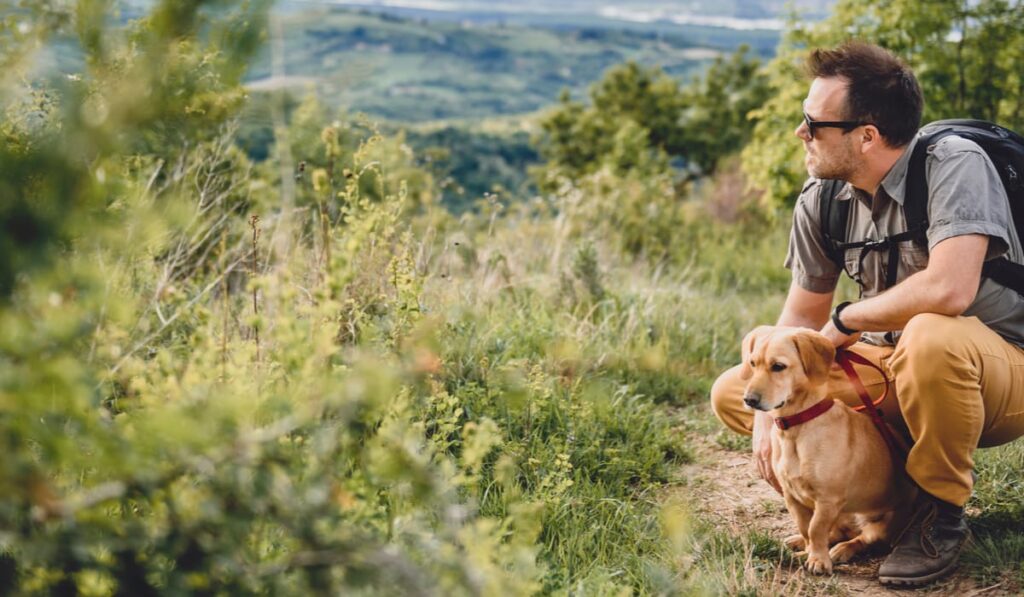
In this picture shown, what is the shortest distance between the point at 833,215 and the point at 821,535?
1325 mm

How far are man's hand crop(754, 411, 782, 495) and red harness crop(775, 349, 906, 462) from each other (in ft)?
0.93

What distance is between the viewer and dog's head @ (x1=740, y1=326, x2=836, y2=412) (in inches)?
115

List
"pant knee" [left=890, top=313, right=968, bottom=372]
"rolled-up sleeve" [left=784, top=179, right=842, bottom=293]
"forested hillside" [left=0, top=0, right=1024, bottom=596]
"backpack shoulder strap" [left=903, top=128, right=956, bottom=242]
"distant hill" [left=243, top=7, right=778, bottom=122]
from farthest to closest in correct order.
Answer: "distant hill" [left=243, top=7, right=778, bottom=122] → "rolled-up sleeve" [left=784, top=179, right=842, bottom=293] → "backpack shoulder strap" [left=903, top=128, right=956, bottom=242] → "pant knee" [left=890, top=313, right=968, bottom=372] → "forested hillside" [left=0, top=0, right=1024, bottom=596]

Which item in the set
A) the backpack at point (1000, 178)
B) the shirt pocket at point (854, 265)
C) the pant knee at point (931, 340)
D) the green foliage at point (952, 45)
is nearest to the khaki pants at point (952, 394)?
the pant knee at point (931, 340)

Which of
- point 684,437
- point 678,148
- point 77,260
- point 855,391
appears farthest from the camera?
point 678,148

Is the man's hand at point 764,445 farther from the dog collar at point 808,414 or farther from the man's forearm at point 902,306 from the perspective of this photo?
the man's forearm at point 902,306

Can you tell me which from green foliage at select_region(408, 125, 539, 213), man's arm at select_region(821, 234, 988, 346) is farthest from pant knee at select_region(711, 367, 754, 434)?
green foliage at select_region(408, 125, 539, 213)

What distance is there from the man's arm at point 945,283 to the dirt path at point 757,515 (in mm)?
988

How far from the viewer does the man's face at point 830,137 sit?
313cm

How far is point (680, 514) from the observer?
304 cm

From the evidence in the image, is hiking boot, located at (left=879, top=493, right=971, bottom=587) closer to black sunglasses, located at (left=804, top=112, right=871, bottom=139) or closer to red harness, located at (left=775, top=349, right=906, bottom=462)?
red harness, located at (left=775, top=349, right=906, bottom=462)

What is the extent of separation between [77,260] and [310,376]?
540mm

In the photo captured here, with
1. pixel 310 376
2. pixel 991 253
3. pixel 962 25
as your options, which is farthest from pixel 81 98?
pixel 962 25

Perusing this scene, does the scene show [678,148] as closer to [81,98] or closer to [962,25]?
[962,25]
